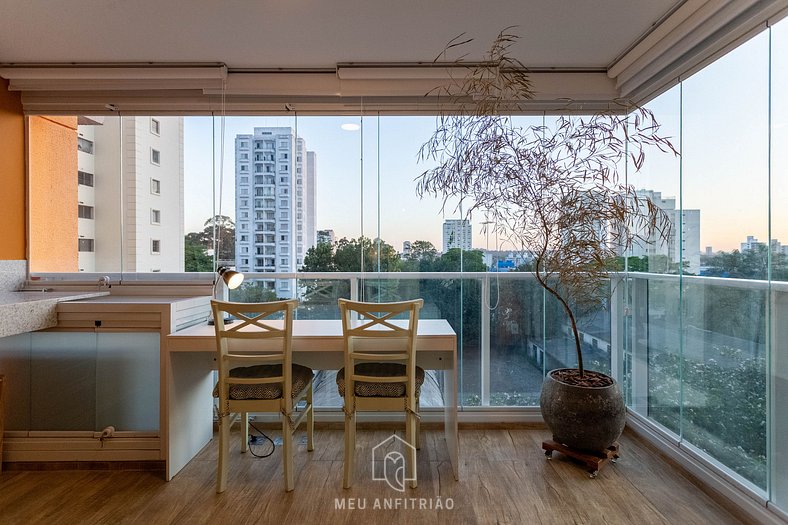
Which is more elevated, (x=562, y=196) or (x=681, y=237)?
(x=562, y=196)

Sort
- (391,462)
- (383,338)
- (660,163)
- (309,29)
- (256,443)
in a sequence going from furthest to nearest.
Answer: (256,443), (660,163), (391,462), (309,29), (383,338)

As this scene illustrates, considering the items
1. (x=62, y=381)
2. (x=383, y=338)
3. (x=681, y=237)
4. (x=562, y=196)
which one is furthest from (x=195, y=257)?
(x=681, y=237)

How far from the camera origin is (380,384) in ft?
6.93

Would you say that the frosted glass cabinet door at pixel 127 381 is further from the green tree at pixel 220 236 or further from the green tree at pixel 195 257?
the green tree at pixel 220 236

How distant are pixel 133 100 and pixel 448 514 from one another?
3.42 meters

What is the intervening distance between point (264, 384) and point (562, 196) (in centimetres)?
206

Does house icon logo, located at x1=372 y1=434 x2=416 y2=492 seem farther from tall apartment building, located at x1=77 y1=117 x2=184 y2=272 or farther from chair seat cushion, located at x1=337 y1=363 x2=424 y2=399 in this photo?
tall apartment building, located at x1=77 y1=117 x2=184 y2=272

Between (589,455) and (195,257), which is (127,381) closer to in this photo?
(195,257)

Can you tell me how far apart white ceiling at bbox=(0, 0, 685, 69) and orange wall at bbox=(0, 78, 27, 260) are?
12.4 inches

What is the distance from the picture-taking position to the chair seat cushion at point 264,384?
208cm

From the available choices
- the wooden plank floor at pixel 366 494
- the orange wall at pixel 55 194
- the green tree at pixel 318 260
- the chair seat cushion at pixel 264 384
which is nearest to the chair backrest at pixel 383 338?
the chair seat cushion at pixel 264 384

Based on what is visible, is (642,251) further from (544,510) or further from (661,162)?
(544,510)

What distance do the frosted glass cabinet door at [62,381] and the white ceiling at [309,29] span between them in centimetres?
186

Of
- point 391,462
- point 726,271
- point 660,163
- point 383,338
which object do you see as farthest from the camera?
point 660,163
